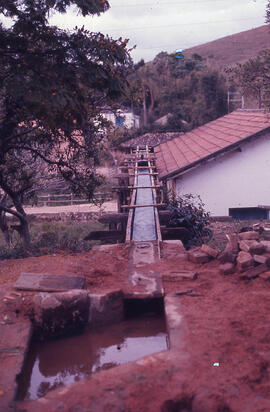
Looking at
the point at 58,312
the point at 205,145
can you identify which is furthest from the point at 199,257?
the point at 205,145

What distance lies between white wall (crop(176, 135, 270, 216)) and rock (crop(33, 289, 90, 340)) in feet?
40.8

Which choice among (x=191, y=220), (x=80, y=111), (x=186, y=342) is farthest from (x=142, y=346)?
(x=191, y=220)

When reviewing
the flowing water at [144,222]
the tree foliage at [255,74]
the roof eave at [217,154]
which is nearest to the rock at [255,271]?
the flowing water at [144,222]

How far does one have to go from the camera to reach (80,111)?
20.4ft

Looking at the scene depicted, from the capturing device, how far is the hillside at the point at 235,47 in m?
68.3

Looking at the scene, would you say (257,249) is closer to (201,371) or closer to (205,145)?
(201,371)

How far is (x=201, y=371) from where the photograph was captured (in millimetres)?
3631

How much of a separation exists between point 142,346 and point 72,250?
3.93m

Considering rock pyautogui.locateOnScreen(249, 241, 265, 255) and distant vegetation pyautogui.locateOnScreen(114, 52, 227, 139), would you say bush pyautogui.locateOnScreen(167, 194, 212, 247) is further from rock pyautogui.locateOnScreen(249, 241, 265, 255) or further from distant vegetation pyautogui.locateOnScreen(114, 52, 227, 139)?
distant vegetation pyautogui.locateOnScreen(114, 52, 227, 139)

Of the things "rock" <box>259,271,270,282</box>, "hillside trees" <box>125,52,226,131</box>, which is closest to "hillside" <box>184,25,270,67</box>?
"hillside trees" <box>125,52,226,131</box>

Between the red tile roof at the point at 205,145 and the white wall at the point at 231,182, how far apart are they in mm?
690

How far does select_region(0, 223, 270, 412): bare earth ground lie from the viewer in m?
3.27

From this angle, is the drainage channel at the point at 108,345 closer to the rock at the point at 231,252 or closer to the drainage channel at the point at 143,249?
the drainage channel at the point at 143,249

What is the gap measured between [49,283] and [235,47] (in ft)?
251
